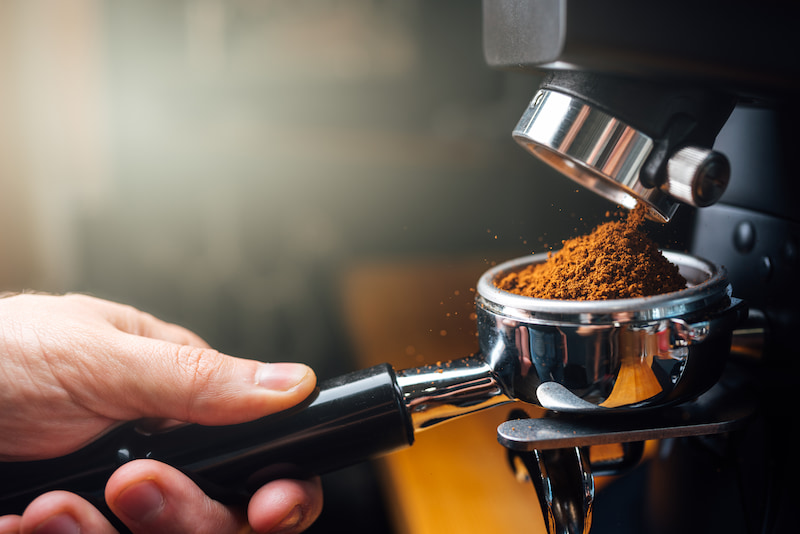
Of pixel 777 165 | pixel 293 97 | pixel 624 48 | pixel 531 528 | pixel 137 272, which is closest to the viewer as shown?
pixel 624 48

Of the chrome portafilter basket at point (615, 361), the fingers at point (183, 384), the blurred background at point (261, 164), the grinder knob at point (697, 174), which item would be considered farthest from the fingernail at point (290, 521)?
the blurred background at point (261, 164)

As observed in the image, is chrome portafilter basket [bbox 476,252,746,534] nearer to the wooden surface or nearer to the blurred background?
the wooden surface

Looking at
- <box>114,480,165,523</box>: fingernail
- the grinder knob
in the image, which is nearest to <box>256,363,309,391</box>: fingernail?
<box>114,480,165,523</box>: fingernail

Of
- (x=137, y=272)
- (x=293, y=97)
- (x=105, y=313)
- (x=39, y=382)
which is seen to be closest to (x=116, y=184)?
(x=137, y=272)

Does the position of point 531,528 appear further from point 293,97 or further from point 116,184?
point 116,184

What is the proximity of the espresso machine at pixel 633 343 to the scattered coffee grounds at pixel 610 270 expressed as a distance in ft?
0.07

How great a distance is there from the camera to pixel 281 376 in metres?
0.43

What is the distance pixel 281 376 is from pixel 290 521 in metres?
0.13

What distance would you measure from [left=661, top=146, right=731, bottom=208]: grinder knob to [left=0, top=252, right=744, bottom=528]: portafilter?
6 centimetres

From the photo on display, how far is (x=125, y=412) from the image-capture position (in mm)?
469

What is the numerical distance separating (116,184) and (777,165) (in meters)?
1.32

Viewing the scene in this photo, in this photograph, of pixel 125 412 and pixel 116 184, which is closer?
pixel 125 412

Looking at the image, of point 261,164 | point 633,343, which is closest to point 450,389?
point 633,343

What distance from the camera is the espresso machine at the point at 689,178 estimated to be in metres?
0.30
